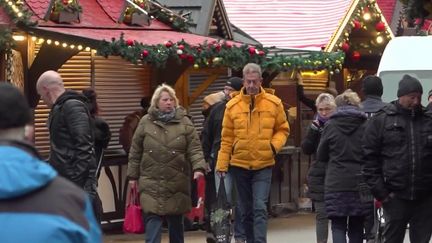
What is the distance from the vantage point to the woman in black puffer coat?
36.2ft

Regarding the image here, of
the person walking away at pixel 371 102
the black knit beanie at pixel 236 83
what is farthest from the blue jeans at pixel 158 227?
the black knit beanie at pixel 236 83

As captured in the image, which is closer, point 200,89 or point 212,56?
point 212,56

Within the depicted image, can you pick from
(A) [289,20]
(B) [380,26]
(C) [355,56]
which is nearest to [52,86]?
(A) [289,20]

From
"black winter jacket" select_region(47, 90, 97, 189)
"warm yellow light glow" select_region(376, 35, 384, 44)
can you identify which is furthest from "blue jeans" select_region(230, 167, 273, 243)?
"warm yellow light glow" select_region(376, 35, 384, 44)

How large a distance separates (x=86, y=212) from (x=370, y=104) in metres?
8.47

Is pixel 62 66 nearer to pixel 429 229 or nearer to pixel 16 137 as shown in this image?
pixel 429 229

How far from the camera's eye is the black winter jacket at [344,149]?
11.0 meters

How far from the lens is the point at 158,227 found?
37.6 ft

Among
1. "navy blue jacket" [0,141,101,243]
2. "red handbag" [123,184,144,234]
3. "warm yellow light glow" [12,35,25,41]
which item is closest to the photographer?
"navy blue jacket" [0,141,101,243]

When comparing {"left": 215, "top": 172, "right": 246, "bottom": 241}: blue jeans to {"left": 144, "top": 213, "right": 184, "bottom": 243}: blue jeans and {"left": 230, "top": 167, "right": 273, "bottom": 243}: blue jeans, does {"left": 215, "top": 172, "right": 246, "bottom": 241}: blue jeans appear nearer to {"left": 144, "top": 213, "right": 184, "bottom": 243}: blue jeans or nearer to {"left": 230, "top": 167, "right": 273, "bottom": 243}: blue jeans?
{"left": 230, "top": 167, "right": 273, "bottom": 243}: blue jeans

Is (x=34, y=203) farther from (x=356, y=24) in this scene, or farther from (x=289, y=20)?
(x=289, y=20)

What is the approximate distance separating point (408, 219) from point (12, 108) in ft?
20.5

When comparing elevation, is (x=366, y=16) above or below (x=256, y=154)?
above

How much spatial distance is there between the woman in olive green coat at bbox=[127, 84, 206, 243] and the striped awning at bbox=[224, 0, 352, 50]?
9.58 metres
